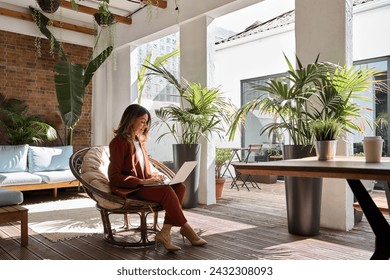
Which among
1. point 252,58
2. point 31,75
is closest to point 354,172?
point 31,75

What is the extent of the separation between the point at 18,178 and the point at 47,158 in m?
0.84

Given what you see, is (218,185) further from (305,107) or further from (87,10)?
(87,10)

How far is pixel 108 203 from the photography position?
2943 millimetres

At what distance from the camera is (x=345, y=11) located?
3.62 m

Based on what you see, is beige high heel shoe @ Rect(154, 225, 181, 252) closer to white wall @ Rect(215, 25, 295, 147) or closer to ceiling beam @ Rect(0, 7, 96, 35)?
ceiling beam @ Rect(0, 7, 96, 35)

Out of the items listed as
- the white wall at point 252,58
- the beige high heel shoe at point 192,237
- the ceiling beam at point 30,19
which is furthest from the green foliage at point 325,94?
the white wall at point 252,58

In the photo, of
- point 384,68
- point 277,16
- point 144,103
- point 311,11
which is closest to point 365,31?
point 384,68

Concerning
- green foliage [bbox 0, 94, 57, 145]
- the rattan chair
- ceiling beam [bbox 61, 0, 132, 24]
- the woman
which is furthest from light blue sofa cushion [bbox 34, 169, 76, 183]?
the woman

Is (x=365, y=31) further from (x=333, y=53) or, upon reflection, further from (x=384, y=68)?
(x=333, y=53)

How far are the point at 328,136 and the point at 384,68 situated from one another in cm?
492

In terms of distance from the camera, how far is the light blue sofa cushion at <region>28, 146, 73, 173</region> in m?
5.94

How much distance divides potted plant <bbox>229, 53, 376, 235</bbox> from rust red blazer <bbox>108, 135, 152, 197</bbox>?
1.20 meters

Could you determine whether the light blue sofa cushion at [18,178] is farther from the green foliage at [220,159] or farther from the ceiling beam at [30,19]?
the green foliage at [220,159]
